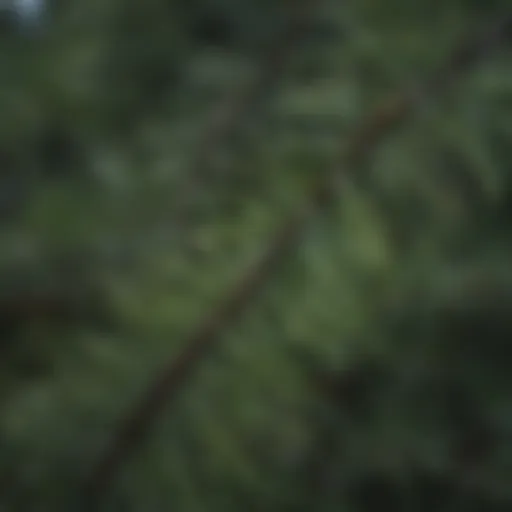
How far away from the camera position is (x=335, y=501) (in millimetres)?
990

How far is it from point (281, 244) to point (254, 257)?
0.02m

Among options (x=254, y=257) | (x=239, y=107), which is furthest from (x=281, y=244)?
(x=239, y=107)

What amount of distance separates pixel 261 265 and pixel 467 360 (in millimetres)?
377

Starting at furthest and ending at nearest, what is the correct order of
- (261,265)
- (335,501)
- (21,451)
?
(335,501)
(21,451)
(261,265)

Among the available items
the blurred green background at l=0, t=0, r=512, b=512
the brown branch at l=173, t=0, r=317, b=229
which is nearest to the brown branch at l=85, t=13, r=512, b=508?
the blurred green background at l=0, t=0, r=512, b=512

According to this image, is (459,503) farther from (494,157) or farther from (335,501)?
(494,157)

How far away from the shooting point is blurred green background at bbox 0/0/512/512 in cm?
76

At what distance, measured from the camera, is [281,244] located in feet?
2.42

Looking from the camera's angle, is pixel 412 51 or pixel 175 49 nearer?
pixel 412 51

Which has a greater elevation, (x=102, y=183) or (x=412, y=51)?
(x=412, y=51)

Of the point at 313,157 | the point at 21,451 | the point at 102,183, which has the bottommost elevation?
the point at 21,451

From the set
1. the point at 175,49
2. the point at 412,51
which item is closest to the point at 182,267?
the point at 412,51

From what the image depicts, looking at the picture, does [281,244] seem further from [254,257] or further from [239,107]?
[239,107]

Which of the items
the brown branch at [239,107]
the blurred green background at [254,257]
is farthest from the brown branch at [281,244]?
the brown branch at [239,107]
